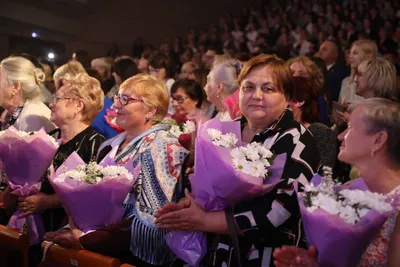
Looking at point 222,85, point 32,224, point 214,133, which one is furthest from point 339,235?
point 222,85

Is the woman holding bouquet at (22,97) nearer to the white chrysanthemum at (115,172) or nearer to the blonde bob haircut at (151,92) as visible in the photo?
the blonde bob haircut at (151,92)

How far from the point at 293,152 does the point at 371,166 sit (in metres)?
0.32

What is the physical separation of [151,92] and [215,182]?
1.02 metres

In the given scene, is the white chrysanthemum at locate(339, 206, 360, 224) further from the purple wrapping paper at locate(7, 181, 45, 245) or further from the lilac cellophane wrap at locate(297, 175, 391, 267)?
the purple wrapping paper at locate(7, 181, 45, 245)

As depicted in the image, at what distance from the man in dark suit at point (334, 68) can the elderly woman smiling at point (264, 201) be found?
12.1 ft

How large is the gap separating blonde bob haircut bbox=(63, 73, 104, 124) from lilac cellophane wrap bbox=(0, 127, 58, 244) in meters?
0.40

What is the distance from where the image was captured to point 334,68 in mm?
6359

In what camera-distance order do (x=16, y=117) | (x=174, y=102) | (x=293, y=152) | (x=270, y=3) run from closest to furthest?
(x=293, y=152), (x=16, y=117), (x=174, y=102), (x=270, y=3)

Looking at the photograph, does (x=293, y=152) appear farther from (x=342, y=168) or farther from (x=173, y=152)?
(x=342, y=168)

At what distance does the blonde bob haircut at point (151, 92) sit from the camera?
302 cm

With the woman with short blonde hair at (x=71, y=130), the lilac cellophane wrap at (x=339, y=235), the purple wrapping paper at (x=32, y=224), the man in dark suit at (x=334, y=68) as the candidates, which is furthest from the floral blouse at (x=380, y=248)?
the man in dark suit at (x=334, y=68)

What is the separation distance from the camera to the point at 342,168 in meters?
4.29

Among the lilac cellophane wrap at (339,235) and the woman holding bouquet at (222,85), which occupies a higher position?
the woman holding bouquet at (222,85)

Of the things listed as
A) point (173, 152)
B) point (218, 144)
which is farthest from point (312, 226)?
point (173, 152)
